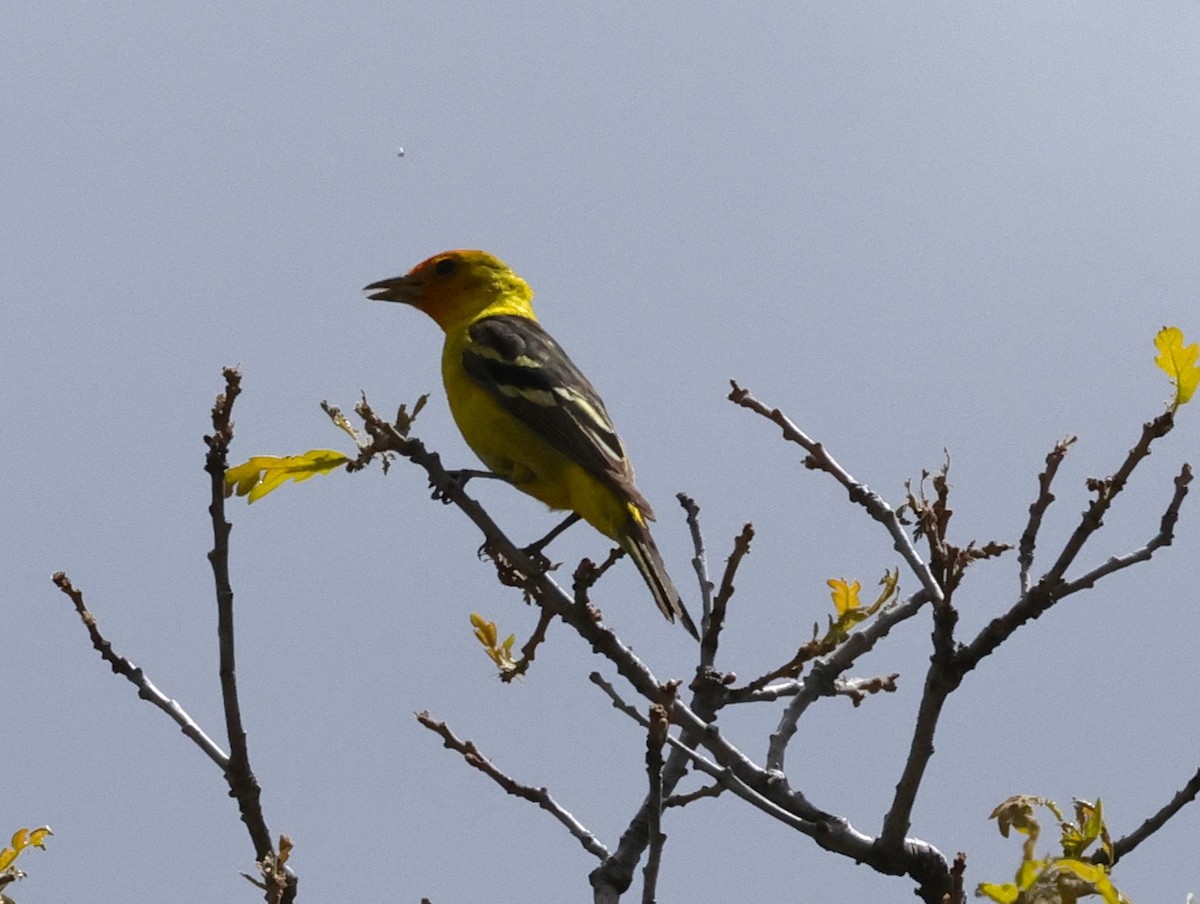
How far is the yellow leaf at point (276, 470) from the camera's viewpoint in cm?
385

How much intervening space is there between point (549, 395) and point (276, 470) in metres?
2.24

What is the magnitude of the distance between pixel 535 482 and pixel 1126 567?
9.35ft

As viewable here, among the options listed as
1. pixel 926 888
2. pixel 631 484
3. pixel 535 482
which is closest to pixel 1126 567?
pixel 926 888

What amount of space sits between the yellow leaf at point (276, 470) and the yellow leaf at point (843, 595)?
5.70 ft

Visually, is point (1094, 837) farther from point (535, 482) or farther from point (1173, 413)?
point (535, 482)

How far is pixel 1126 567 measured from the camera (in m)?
3.43

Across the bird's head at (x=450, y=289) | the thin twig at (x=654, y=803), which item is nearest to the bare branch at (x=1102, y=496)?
the thin twig at (x=654, y=803)

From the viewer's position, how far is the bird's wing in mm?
5637

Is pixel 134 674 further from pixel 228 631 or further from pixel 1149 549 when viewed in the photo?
pixel 1149 549

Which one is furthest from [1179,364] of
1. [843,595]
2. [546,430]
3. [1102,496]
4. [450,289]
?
[450,289]

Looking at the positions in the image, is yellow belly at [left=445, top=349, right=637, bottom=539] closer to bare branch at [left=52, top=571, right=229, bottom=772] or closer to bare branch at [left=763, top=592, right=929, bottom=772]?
bare branch at [left=763, top=592, right=929, bottom=772]

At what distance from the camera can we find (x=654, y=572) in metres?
5.20

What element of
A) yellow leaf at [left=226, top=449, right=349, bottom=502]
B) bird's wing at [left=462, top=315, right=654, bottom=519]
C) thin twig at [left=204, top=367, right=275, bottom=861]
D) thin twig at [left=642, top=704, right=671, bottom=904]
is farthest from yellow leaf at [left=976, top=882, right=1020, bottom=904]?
bird's wing at [left=462, top=315, right=654, bottom=519]

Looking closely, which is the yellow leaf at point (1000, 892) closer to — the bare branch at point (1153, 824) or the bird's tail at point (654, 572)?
the bare branch at point (1153, 824)
